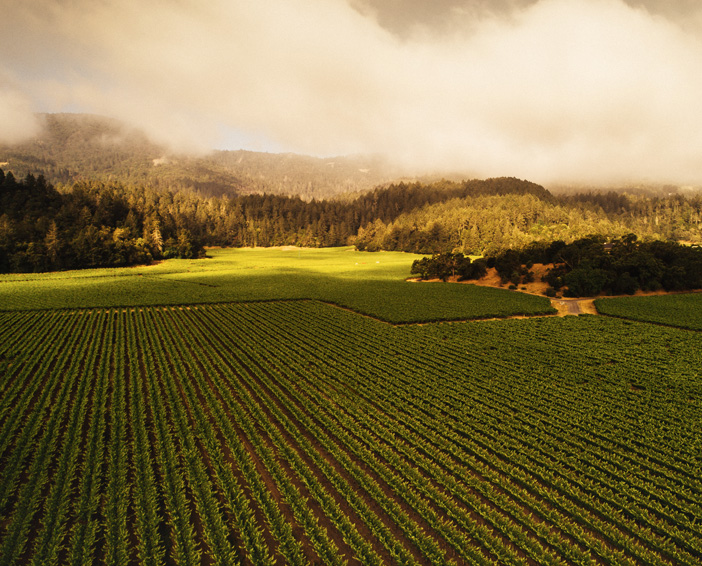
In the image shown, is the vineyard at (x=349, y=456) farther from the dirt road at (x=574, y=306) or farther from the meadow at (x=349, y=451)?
the dirt road at (x=574, y=306)

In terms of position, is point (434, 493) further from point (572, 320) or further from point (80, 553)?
point (572, 320)

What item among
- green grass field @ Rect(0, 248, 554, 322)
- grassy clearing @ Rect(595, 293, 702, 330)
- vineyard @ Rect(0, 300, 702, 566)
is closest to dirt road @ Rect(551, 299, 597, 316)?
grassy clearing @ Rect(595, 293, 702, 330)

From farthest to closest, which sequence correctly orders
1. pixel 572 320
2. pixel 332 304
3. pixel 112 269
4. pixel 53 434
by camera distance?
pixel 112 269, pixel 332 304, pixel 572 320, pixel 53 434

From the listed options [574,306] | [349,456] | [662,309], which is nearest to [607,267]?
[574,306]

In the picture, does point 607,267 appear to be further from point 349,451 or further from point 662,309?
point 349,451

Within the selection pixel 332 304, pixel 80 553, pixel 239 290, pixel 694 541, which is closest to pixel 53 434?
pixel 80 553

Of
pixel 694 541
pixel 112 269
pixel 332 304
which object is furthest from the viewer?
pixel 112 269
